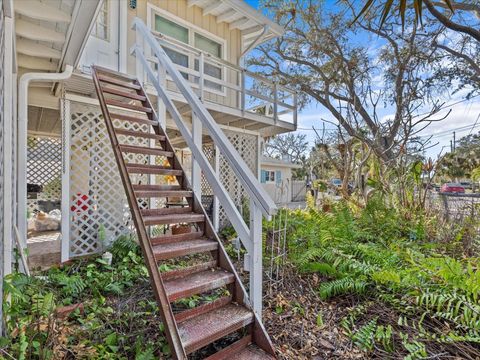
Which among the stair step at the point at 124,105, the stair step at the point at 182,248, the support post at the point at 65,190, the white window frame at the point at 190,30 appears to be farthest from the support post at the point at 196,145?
the white window frame at the point at 190,30

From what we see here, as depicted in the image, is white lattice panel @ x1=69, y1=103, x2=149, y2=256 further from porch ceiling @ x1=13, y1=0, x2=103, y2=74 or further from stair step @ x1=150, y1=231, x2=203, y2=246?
stair step @ x1=150, y1=231, x2=203, y2=246

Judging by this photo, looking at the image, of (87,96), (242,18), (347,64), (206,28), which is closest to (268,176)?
(347,64)

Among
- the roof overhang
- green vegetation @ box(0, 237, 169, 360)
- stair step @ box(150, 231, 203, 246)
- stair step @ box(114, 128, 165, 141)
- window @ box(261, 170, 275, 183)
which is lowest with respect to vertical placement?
green vegetation @ box(0, 237, 169, 360)

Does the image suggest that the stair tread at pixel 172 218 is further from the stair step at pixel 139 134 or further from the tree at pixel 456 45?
the tree at pixel 456 45

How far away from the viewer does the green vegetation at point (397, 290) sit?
233 centimetres

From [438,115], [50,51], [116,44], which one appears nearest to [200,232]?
[50,51]

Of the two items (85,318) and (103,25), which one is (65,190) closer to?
(85,318)

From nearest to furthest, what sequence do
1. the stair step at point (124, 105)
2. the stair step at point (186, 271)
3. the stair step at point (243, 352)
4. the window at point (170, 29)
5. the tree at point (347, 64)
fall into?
the stair step at point (243, 352), the stair step at point (186, 271), the stair step at point (124, 105), the window at point (170, 29), the tree at point (347, 64)

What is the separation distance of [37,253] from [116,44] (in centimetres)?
390

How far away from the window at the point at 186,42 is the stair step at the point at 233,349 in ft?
18.1

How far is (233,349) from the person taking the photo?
2027mm

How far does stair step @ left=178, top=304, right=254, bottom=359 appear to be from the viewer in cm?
183

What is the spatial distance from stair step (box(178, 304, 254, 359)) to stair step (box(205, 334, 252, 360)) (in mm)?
98

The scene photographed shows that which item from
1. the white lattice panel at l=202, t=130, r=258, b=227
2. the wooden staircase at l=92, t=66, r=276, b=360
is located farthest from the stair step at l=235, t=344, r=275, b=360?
the white lattice panel at l=202, t=130, r=258, b=227
